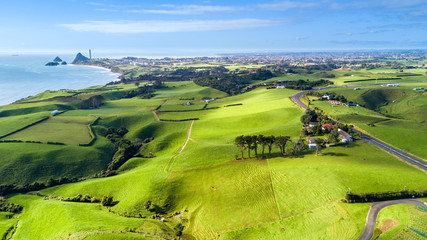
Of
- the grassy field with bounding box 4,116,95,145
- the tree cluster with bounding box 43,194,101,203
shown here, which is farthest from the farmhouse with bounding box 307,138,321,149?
the grassy field with bounding box 4,116,95,145

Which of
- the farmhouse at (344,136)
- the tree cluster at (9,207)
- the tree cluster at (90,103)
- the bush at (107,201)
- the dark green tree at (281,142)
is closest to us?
the tree cluster at (9,207)

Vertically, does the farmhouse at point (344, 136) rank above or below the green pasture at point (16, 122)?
above

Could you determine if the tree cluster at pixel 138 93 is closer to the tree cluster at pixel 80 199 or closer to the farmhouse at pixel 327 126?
the tree cluster at pixel 80 199

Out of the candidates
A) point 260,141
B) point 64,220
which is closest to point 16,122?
point 64,220

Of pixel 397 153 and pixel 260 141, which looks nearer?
pixel 397 153

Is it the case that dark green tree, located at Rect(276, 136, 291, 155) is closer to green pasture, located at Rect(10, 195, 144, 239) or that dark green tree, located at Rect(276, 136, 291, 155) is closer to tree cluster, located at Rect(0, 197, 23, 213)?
green pasture, located at Rect(10, 195, 144, 239)

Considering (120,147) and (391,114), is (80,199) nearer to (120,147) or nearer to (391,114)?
(120,147)

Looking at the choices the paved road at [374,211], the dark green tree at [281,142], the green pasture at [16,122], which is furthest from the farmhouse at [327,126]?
the green pasture at [16,122]
